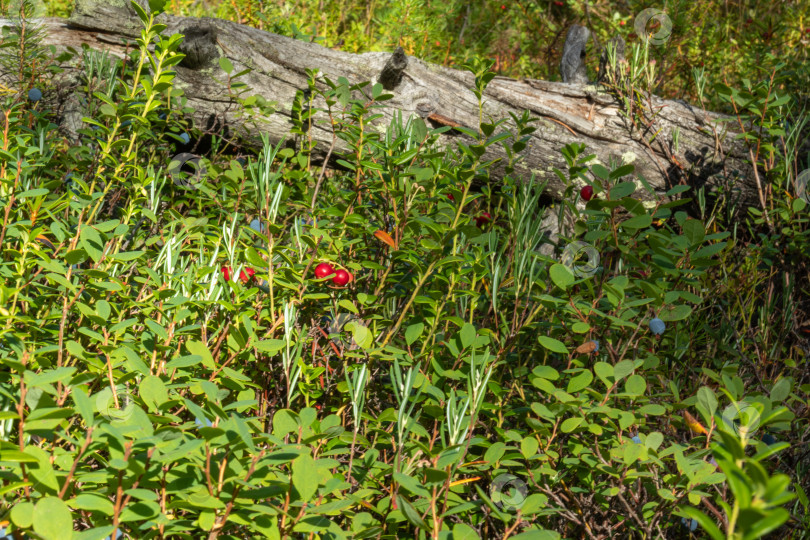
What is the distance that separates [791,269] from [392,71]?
192cm

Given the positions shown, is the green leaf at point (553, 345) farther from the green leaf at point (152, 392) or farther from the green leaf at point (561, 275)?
the green leaf at point (152, 392)

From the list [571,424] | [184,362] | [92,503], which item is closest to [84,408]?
[92,503]

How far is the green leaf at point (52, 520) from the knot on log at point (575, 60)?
333cm

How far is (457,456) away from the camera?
0.93 m

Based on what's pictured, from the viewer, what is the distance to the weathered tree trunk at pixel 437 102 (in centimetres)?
291

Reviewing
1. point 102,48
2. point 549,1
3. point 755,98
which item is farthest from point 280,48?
point 549,1

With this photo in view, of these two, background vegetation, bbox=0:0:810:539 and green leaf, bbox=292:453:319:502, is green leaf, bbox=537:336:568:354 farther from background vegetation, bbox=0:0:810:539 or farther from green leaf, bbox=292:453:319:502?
green leaf, bbox=292:453:319:502

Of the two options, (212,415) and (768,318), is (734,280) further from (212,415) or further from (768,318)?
(212,415)
